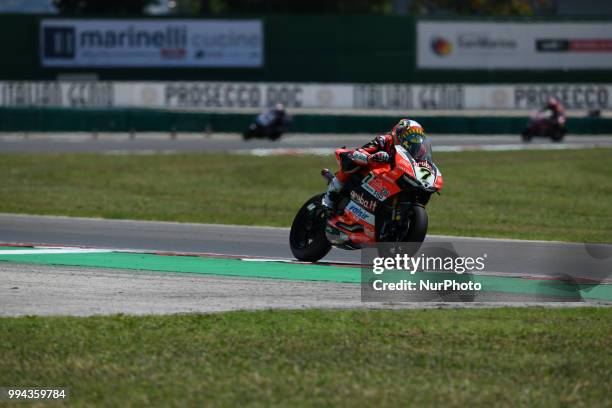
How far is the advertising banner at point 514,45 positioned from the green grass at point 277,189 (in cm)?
1667

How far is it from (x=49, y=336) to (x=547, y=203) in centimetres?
1467

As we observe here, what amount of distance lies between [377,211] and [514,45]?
40.9 meters

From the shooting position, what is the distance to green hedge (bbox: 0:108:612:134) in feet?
134

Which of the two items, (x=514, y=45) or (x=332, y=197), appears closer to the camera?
(x=332, y=197)

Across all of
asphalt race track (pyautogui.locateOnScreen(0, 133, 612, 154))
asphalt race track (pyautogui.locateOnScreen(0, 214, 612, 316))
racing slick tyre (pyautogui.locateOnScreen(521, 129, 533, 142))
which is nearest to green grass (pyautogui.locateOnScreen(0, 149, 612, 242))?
asphalt race track (pyautogui.locateOnScreen(0, 214, 612, 316))

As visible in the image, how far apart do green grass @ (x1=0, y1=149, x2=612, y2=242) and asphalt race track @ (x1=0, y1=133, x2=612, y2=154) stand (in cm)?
237

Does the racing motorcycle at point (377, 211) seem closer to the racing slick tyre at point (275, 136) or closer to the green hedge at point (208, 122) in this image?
the racing slick tyre at point (275, 136)

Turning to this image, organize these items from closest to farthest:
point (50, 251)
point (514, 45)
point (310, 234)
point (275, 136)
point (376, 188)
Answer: point (376, 188)
point (310, 234)
point (50, 251)
point (275, 136)
point (514, 45)

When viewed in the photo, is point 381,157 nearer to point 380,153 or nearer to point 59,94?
point 380,153

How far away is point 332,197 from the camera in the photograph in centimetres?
1195

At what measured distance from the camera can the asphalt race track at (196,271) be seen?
31.5ft

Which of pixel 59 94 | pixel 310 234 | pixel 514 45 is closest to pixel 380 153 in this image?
pixel 310 234

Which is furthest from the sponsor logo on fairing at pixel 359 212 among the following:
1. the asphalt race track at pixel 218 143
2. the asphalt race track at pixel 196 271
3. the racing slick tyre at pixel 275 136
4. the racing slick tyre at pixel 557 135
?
the racing slick tyre at pixel 557 135

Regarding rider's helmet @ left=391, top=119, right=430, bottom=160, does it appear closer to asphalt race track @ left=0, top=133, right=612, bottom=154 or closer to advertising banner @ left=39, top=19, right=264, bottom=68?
asphalt race track @ left=0, top=133, right=612, bottom=154
